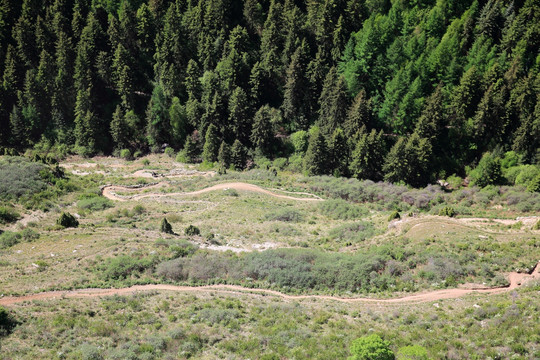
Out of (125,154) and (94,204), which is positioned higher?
(125,154)

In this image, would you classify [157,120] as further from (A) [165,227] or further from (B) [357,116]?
(A) [165,227]

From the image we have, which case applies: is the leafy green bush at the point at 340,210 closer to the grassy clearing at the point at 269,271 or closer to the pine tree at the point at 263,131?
the grassy clearing at the point at 269,271

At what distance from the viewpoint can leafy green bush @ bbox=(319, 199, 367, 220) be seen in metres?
56.9

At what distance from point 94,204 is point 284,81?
174 feet

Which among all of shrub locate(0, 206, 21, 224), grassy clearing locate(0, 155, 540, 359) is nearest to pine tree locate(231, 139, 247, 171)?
grassy clearing locate(0, 155, 540, 359)

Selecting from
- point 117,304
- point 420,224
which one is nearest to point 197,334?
point 117,304

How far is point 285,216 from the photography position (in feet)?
184

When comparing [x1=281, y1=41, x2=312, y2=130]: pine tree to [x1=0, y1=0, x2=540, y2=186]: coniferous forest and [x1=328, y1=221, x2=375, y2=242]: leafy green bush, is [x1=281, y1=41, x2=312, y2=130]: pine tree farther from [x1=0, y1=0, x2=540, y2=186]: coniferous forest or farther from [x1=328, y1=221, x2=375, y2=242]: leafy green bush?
[x1=328, y1=221, x2=375, y2=242]: leafy green bush

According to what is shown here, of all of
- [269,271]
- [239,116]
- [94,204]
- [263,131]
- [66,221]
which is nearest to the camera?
[269,271]

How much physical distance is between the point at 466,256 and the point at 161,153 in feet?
242

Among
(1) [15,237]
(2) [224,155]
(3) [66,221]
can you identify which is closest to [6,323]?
(1) [15,237]

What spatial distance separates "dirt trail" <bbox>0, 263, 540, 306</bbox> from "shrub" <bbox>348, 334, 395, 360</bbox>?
867 centimetres

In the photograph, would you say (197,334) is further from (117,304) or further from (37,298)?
(37,298)

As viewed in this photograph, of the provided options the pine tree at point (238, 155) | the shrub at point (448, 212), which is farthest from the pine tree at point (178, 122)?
the shrub at point (448, 212)
